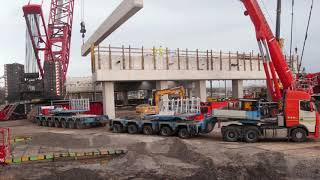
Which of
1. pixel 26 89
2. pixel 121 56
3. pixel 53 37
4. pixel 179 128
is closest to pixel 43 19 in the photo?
pixel 53 37

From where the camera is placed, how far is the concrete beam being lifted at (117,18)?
21.1m

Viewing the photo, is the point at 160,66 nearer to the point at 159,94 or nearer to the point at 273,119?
the point at 159,94

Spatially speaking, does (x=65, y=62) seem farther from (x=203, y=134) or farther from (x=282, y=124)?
(x=282, y=124)

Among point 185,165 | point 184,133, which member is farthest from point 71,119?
point 185,165

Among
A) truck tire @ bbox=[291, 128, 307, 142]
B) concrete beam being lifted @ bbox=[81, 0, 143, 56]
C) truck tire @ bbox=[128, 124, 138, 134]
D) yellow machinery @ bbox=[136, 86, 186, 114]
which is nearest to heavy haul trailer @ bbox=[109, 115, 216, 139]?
truck tire @ bbox=[128, 124, 138, 134]

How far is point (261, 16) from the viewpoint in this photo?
77.3 ft

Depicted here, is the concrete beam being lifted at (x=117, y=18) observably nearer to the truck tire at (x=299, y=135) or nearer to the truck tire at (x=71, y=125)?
the truck tire at (x=71, y=125)

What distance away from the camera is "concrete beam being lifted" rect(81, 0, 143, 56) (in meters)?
21.1

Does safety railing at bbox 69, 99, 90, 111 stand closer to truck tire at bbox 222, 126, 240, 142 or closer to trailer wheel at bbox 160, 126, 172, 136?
trailer wheel at bbox 160, 126, 172, 136

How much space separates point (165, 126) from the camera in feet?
80.2

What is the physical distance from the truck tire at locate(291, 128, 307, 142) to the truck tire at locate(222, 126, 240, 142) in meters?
2.71

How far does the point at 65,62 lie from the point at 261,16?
132ft

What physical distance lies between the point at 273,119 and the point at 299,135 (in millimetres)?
1462

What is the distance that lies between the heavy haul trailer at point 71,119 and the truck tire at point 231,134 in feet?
44.7
